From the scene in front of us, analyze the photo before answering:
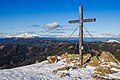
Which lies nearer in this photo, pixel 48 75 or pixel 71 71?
pixel 48 75

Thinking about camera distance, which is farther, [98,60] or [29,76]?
[98,60]

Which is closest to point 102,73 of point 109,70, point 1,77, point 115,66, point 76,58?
point 109,70

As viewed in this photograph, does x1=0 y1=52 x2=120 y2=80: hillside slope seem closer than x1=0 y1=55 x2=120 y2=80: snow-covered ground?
No

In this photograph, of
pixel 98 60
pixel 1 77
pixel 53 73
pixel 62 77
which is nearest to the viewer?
pixel 1 77

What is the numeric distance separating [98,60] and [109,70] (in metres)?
4.05

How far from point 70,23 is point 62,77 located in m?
8.25

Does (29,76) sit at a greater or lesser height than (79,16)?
lesser

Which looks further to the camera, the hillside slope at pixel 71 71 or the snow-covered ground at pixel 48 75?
the hillside slope at pixel 71 71

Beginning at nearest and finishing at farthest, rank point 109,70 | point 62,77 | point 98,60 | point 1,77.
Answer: point 1,77
point 62,77
point 109,70
point 98,60

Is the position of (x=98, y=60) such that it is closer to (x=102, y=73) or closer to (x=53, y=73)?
(x=102, y=73)

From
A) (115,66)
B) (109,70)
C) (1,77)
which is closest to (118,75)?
(109,70)

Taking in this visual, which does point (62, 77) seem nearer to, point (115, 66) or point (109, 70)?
point (109, 70)

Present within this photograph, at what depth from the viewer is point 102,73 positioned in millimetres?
20766

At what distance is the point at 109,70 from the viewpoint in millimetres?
21734
